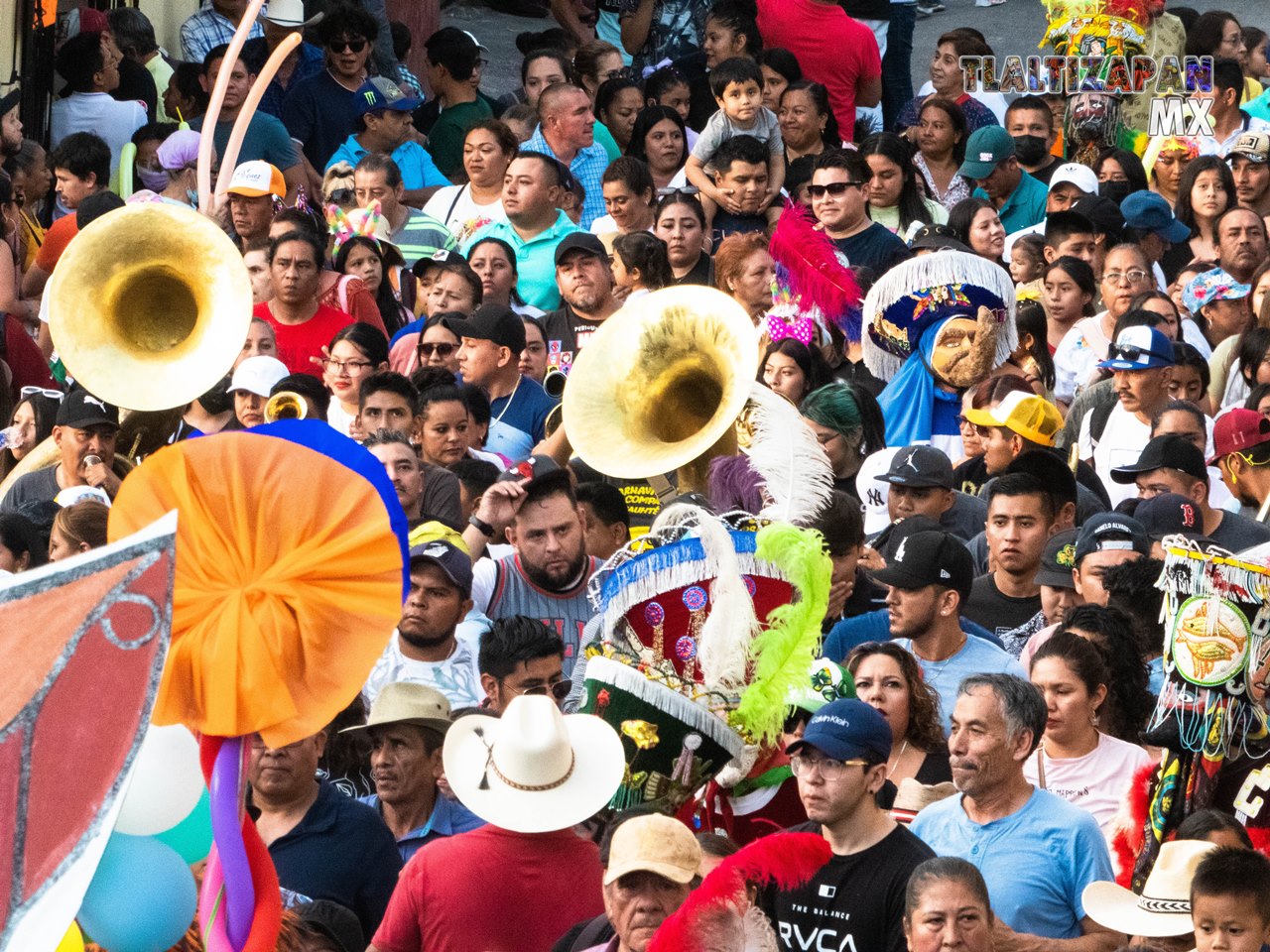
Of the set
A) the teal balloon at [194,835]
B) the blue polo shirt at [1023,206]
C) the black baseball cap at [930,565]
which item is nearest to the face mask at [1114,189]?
the blue polo shirt at [1023,206]

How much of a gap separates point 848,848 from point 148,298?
295cm

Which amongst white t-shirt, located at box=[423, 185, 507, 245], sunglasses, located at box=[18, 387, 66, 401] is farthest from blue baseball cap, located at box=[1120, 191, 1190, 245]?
sunglasses, located at box=[18, 387, 66, 401]

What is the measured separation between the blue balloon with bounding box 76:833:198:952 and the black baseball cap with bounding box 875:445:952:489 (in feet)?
12.5

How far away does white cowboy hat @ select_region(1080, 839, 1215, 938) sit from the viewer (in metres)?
5.32

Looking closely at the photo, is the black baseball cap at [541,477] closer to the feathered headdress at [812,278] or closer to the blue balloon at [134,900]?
the feathered headdress at [812,278]

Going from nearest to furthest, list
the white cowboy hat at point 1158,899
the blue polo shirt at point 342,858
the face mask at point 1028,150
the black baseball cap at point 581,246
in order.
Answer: the white cowboy hat at point 1158,899
the blue polo shirt at point 342,858
the black baseball cap at point 581,246
the face mask at point 1028,150

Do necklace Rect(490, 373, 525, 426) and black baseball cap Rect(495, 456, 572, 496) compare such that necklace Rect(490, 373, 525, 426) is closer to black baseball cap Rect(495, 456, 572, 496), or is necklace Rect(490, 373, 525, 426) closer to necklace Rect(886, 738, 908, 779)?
black baseball cap Rect(495, 456, 572, 496)

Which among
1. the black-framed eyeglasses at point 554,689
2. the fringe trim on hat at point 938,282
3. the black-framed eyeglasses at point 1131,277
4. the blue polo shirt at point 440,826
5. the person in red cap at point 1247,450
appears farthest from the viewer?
the black-framed eyeglasses at point 1131,277

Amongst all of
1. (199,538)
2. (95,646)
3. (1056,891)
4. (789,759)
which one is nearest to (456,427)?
(789,759)

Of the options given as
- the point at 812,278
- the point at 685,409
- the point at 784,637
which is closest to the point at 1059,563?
the point at 685,409

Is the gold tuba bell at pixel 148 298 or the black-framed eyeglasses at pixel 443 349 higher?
the gold tuba bell at pixel 148 298

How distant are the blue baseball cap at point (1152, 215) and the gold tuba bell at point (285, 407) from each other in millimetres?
4531

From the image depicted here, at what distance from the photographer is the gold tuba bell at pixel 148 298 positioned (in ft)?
22.5

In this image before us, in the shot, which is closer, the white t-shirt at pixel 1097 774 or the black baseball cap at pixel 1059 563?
the white t-shirt at pixel 1097 774
